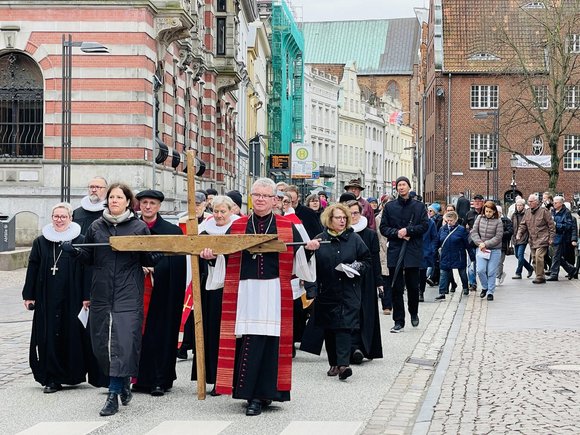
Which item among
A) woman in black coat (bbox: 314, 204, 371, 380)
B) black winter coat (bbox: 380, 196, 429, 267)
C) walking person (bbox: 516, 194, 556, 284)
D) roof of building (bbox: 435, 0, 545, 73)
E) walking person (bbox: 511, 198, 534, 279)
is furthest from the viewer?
roof of building (bbox: 435, 0, 545, 73)

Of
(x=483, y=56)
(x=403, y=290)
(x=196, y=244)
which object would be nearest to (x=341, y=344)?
(x=196, y=244)

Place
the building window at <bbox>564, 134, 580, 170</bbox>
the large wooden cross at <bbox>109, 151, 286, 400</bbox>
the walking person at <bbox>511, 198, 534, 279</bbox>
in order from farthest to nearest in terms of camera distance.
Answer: the building window at <bbox>564, 134, 580, 170</bbox> < the walking person at <bbox>511, 198, 534, 279</bbox> < the large wooden cross at <bbox>109, 151, 286, 400</bbox>

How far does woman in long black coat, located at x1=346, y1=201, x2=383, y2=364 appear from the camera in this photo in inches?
465

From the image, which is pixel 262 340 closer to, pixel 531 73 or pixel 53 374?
pixel 53 374

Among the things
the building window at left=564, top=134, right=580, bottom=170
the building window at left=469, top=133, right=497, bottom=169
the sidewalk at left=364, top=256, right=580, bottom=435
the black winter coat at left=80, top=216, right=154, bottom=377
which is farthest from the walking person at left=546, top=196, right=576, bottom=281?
the building window at left=564, top=134, right=580, bottom=170

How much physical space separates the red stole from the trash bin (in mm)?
17320

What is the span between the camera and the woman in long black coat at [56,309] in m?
10.1

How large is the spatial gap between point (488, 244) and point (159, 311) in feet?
38.9

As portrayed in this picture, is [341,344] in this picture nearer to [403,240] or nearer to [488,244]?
[403,240]

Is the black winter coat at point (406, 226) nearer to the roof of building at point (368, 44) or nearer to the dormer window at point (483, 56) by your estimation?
the dormer window at point (483, 56)

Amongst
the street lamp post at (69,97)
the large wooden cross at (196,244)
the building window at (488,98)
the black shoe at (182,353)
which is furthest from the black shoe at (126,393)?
the building window at (488,98)

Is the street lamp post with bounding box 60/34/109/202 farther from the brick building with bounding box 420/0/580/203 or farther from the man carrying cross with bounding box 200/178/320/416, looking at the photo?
the brick building with bounding box 420/0/580/203

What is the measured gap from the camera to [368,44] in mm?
135375

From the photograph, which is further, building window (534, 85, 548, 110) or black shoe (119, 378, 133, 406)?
building window (534, 85, 548, 110)
